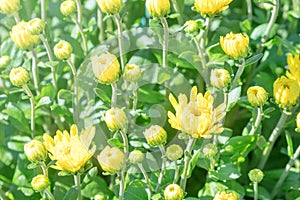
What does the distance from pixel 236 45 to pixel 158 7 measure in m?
0.19

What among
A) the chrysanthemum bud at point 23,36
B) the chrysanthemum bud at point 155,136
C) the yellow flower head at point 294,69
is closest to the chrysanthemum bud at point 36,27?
the chrysanthemum bud at point 23,36

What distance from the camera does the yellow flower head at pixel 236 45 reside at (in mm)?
1448

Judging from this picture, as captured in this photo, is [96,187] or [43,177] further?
[96,187]

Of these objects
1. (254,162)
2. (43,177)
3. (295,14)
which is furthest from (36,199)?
(295,14)

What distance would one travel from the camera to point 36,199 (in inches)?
66.0

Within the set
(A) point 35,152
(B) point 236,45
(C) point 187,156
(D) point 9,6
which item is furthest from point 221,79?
(D) point 9,6

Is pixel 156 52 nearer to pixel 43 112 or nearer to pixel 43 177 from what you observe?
pixel 43 112

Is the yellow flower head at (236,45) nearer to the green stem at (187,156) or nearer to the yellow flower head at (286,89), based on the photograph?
the yellow flower head at (286,89)

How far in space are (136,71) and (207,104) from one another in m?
0.18

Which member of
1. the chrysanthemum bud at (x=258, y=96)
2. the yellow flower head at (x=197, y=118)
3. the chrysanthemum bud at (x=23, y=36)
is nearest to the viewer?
the yellow flower head at (x=197, y=118)

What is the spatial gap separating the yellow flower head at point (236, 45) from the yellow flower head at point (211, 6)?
Answer: 0.27 feet

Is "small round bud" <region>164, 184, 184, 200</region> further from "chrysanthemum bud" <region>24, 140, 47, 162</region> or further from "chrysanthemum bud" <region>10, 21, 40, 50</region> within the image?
"chrysanthemum bud" <region>10, 21, 40, 50</region>

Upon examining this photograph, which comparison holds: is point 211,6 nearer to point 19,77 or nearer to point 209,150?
point 209,150

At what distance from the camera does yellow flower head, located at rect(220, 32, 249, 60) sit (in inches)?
57.0
